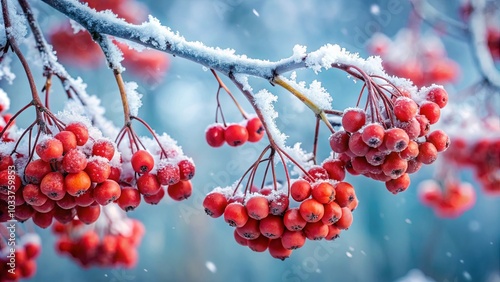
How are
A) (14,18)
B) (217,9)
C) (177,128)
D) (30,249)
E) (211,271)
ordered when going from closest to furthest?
(14,18) < (30,249) < (217,9) < (177,128) < (211,271)

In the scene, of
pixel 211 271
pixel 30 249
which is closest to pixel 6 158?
pixel 30 249

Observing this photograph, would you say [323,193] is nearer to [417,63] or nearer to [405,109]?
[405,109]

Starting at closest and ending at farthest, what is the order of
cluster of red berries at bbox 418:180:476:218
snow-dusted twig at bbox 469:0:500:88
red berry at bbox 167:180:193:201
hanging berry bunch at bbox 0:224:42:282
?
red berry at bbox 167:180:193:201
hanging berry bunch at bbox 0:224:42:282
snow-dusted twig at bbox 469:0:500:88
cluster of red berries at bbox 418:180:476:218

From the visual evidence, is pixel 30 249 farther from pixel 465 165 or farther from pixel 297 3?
pixel 297 3

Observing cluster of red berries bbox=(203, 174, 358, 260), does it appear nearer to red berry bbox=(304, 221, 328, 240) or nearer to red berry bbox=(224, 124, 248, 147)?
red berry bbox=(304, 221, 328, 240)

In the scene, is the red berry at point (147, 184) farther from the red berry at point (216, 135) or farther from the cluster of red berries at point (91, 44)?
the cluster of red berries at point (91, 44)

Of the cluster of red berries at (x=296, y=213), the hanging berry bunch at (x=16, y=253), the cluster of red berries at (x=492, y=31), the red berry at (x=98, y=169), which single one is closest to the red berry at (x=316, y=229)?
the cluster of red berries at (x=296, y=213)

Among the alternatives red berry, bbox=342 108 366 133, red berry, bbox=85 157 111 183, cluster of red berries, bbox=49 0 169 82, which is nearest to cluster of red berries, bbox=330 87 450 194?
red berry, bbox=342 108 366 133
